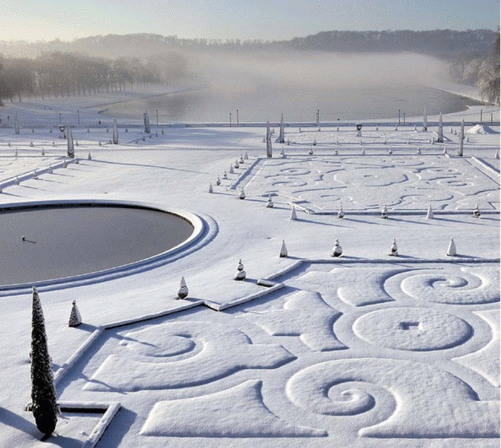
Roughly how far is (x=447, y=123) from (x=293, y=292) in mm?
67123

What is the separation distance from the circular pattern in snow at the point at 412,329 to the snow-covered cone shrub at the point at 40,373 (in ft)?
27.8

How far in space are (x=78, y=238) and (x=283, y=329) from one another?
1456 centimetres

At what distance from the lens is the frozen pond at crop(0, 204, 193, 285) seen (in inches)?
969

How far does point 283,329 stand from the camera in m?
17.5

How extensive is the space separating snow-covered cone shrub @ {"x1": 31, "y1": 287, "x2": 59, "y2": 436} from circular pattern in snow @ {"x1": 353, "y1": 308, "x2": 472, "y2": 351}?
27.8 feet

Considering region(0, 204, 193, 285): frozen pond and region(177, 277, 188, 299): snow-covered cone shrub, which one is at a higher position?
region(177, 277, 188, 299): snow-covered cone shrub

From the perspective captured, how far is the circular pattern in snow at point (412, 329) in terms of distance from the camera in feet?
54.5

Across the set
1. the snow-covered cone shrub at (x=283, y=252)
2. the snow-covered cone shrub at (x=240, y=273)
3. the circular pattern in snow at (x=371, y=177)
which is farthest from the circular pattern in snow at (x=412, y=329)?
the circular pattern in snow at (x=371, y=177)

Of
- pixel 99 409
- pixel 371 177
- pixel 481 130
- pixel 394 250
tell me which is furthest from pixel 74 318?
pixel 481 130

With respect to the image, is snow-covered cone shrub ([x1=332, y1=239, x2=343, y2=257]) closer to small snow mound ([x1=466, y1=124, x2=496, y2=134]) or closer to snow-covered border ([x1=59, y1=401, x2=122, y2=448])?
snow-covered border ([x1=59, y1=401, x2=122, y2=448])

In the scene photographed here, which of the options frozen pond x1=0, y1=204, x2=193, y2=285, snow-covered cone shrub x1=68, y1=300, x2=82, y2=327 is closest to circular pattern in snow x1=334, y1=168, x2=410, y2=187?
frozen pond x1=0, y1=204, x2=193, y2=285

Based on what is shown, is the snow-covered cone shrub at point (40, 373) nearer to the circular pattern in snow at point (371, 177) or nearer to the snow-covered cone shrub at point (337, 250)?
the snow-covered cone shrub at point (337, 250)

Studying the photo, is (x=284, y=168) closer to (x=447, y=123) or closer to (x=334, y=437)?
(x=334, y=437)

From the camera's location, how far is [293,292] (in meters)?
20.6
